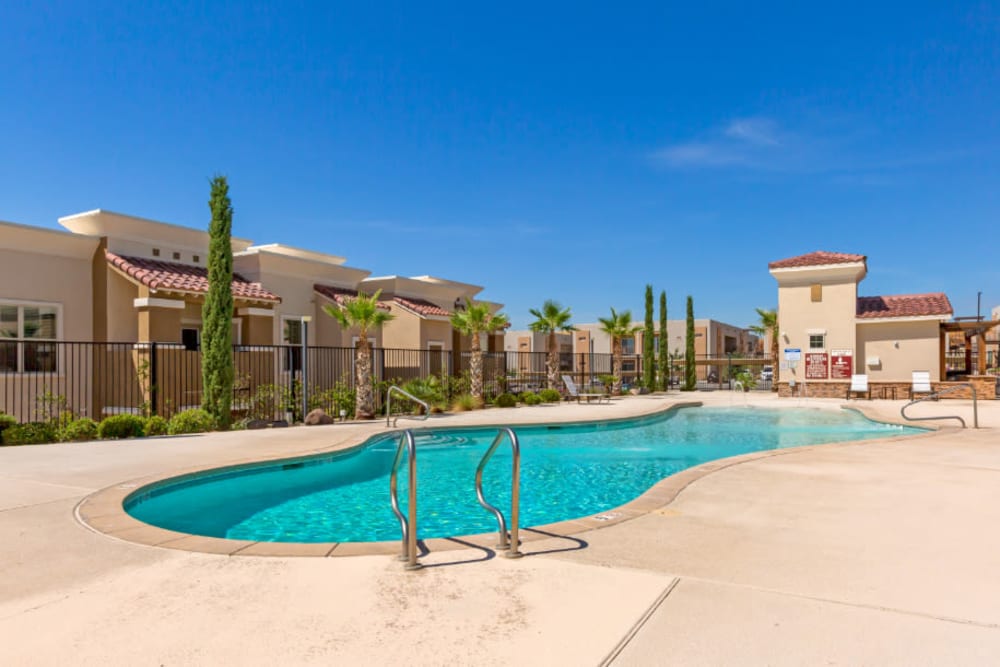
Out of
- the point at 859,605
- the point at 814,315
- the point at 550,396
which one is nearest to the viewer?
the point at 859,605

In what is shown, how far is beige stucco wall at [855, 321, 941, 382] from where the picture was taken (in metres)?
25.8

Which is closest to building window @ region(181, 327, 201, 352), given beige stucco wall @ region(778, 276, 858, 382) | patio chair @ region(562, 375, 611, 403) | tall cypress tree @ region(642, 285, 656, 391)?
patio chair @ region(562, 375, 611, 403)

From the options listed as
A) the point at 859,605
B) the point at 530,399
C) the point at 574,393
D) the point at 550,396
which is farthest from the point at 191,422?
the point at 574,393

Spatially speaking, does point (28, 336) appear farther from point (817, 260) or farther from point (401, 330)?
point (817, 260)

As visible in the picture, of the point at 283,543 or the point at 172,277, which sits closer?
the point at 283,543

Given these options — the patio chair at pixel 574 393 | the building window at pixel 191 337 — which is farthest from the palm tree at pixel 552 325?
the building window at pixel 191 337

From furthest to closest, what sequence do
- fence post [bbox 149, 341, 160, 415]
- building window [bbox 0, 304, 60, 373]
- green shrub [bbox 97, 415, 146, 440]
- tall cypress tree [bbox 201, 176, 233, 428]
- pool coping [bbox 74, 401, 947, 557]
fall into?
building window [bbox 0, 304, 60, 373] → tall cypress tree [bbox 201, 176, 233, 428] → fence post [bbox 149, 341, 160, 415] → green shrub [bbox 97, 415, 146, 440] → pool coping [bbox 74, 401, 947, 557]

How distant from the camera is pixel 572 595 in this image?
3.69 m

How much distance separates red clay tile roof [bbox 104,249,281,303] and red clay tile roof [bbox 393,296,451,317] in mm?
6139

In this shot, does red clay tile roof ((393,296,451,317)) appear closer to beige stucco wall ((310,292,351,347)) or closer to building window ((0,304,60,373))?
beige stucco wall ((310,292,351,347))

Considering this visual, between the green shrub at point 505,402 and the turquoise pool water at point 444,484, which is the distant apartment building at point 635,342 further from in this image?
the turquoise pool water at point 444,484

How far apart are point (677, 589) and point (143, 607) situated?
3.18m

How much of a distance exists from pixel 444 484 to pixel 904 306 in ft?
86.2

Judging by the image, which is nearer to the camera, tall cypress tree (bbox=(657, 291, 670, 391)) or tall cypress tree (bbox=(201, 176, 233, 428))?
tall cypress tree (bbox=(201, 176, 233, 428))
